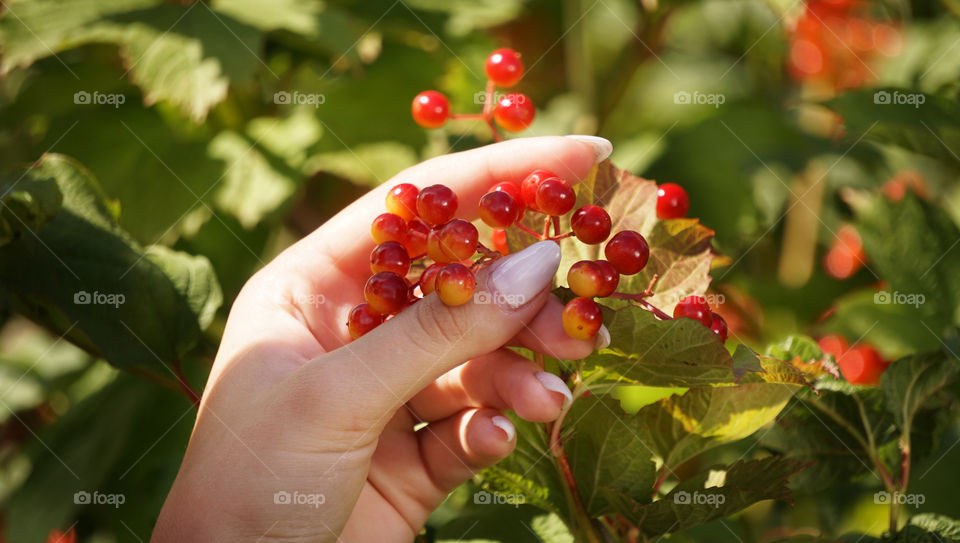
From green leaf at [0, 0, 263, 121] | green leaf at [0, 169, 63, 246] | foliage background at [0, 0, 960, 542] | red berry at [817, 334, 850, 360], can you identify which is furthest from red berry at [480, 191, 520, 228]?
red berry at [817, 334, 850, 360]

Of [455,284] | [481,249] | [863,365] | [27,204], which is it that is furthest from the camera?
[863,365]

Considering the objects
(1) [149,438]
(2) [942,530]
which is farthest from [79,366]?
(2) [942,530]

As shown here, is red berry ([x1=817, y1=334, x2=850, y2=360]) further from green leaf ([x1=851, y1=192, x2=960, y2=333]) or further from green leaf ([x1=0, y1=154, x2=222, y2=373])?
green leaf ([x1=0, y1=154, x2=222, y2=373])

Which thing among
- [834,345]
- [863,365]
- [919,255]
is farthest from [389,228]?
[863,365]

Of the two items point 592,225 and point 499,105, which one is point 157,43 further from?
point 592,225

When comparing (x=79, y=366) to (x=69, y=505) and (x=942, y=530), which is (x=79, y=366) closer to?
(x=69, y=505)

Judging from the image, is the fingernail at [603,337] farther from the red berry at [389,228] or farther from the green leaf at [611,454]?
the red berry at [389,228]
